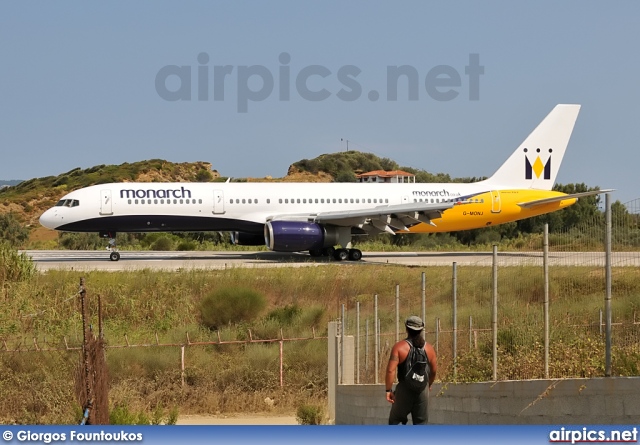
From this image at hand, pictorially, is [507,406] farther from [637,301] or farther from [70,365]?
[70,365]

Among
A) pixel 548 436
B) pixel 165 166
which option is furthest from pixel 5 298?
pixel 165 166

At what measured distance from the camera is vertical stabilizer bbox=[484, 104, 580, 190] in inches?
1702

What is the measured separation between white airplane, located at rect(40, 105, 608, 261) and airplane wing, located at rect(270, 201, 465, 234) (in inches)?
1.4

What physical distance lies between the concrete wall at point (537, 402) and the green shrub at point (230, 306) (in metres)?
15.0

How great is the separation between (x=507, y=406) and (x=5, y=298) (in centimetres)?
2192

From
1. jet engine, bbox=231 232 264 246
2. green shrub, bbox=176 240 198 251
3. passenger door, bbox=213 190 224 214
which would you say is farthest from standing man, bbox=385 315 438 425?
green shrub, bbox=176 240 198 251

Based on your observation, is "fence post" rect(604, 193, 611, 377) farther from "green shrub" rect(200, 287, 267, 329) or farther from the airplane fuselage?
the airplane fuselage

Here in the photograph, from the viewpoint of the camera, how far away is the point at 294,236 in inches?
1446

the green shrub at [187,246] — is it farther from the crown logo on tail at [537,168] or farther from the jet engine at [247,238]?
the crown logo on tail at [537,168]

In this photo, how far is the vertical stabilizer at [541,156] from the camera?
43.2m

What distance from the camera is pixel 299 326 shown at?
28.0 meters

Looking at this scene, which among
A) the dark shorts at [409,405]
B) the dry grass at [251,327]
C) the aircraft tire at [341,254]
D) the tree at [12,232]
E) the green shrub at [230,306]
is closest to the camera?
the dark shorts at [409,405]

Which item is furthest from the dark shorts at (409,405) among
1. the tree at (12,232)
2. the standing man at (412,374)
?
the tree at (12,232)

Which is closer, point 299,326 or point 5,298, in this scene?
point 299,326
